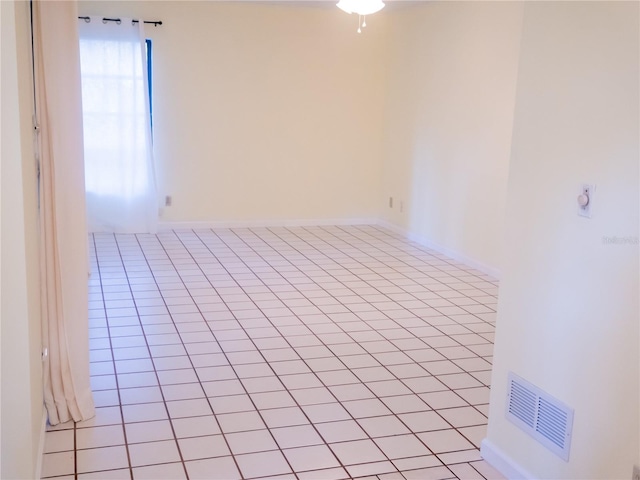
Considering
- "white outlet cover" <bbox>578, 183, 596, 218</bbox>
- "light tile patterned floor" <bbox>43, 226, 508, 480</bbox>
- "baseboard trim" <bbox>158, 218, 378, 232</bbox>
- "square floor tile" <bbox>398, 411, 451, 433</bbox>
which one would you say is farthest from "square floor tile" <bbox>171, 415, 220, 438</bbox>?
"baseboard trim" <bbox>158, 218, 378, 232</bbox>

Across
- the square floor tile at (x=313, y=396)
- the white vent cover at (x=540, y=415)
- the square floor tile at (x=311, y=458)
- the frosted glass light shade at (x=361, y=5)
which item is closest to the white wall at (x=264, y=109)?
the frosted glass light shade at (x=361, y=5)

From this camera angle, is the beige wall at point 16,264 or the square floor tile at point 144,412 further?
the square floor tile at point 144,412

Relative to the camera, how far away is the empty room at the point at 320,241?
2096 mm

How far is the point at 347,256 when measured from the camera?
601 cm

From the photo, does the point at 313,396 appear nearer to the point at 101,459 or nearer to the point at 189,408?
the point at 189,408

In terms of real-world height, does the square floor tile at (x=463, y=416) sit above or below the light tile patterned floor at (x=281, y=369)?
below

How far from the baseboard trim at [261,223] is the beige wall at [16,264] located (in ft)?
15.0

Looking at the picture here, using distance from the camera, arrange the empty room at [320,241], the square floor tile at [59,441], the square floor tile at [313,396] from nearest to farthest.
A: the empty room at [320,241], the square floor tile at [59,441], the square floor tile at [313,396]

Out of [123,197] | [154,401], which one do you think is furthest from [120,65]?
[154,401]

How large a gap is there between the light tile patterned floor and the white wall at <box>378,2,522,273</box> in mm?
460

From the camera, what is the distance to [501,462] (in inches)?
102

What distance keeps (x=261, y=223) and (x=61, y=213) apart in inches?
178

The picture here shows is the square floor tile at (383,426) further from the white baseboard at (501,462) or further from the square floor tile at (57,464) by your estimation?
the square floor tile at (57,464)

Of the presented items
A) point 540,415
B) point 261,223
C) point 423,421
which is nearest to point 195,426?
point 423,421
